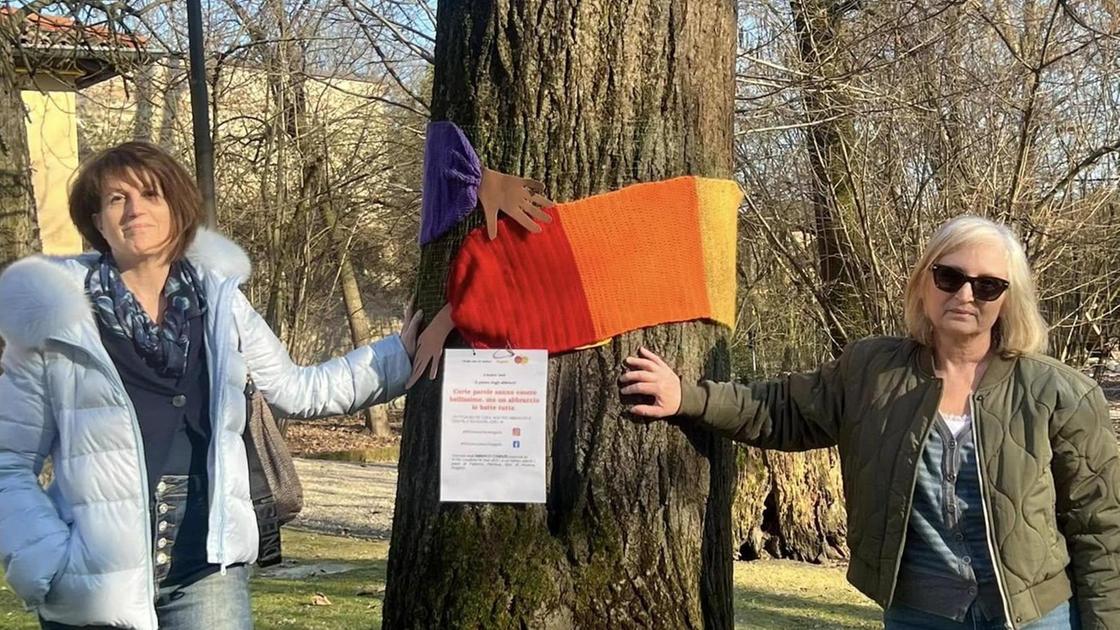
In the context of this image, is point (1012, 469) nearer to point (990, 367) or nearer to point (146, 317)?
point (990, 367)

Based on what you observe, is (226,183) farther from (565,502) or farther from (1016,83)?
(565,502)

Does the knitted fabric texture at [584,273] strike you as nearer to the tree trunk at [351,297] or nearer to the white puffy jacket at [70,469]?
the white puffy jacket at [70,469]

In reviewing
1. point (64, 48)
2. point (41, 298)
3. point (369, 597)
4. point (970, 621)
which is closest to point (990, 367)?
point (970, 621)

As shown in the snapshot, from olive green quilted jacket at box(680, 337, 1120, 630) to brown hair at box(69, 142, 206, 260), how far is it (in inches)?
48.5

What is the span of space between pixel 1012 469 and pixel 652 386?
85cm

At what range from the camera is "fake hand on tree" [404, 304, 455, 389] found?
2623mm

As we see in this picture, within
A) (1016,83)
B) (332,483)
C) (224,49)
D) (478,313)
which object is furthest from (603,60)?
(332,483)

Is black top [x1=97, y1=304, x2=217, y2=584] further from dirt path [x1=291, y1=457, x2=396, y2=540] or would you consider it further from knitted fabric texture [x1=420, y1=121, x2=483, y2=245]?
dirt path [x1=291, y1=457, x2=396, y2=540]

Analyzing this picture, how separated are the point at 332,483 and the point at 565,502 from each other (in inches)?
479

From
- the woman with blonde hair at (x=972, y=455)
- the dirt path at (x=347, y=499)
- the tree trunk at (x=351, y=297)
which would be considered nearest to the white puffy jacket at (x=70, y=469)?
the woman with blonde hair at (x=972, y=455)

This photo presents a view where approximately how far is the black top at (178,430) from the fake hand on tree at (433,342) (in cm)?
52

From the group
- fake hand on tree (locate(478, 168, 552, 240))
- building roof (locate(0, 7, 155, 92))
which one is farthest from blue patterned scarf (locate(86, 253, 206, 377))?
building roof (locate(0, 7, 155, 92))

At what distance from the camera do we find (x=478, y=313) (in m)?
2.56

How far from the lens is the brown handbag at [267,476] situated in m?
2.52
